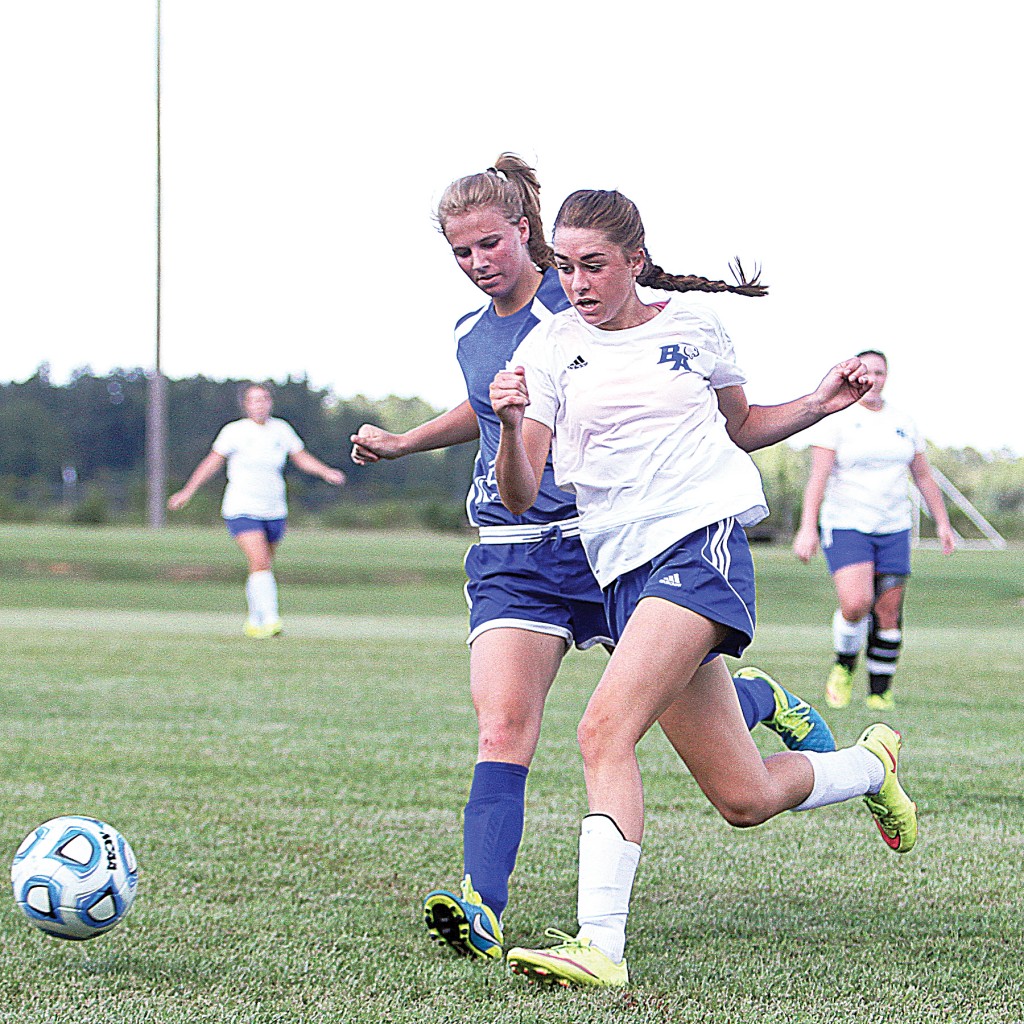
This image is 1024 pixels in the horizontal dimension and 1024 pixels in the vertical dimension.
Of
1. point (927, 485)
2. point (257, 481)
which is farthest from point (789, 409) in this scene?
point (257, 481)

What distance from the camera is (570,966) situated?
3178 mm

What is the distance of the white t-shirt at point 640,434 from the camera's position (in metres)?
3.52

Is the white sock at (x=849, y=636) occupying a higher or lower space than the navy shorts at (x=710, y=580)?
lower

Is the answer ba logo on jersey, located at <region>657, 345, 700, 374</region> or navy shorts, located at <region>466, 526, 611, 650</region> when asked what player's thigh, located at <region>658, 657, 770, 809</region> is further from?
ba logo on jersey, located at <region>657, 345, 700, 374</region>

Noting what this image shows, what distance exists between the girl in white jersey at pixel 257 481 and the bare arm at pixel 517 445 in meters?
9.36

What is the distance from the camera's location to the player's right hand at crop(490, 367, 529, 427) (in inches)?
131

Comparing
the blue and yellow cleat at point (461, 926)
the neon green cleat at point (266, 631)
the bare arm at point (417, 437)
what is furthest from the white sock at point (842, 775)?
the neon green cleat at point (266, 631)

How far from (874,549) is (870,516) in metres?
0.23

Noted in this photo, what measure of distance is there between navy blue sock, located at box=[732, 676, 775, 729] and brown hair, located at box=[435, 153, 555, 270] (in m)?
1.48

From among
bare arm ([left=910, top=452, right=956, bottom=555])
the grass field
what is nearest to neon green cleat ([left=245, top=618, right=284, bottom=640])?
the grass field

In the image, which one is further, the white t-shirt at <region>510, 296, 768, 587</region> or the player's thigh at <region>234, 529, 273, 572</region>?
the player's thigh at <region>234, 529, 273, 572</region>

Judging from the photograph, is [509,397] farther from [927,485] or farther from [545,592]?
[927,485]

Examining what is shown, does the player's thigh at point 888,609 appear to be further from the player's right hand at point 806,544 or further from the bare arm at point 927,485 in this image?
the player's right hand at point 806,544

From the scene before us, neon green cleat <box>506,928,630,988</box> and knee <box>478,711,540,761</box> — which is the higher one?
knee <box>478,711,540,761</box>
